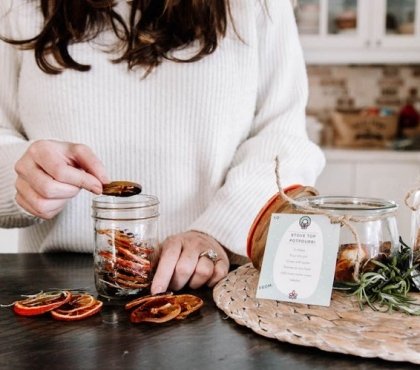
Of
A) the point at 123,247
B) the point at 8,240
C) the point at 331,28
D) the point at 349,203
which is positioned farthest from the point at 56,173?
the point at 331,28

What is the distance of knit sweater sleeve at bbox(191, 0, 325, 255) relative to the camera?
1.15 m

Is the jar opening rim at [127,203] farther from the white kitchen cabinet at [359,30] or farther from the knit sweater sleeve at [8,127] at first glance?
the white kitchen cabinet at [359,30]

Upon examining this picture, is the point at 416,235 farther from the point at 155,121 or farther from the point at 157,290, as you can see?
the point at 155,121

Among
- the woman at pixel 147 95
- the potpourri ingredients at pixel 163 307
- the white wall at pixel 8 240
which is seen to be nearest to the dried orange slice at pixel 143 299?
the potpourri ingredients at pixel 163 307

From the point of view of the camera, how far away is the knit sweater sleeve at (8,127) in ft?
3.88

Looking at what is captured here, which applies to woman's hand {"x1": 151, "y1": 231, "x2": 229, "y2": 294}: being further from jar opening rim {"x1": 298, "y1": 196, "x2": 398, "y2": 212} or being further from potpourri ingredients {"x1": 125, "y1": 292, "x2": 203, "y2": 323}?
jar opening rim {"x1": 298, "y1": 196, "x2": 398, "y2": 212}

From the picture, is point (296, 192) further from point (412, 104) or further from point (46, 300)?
point (412, 104)

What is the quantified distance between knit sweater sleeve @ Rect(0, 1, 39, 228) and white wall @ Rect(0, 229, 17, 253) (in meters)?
1.36

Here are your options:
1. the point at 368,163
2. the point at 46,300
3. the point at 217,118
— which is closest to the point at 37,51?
the point at 217,118

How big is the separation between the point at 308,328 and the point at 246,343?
0.22 feet

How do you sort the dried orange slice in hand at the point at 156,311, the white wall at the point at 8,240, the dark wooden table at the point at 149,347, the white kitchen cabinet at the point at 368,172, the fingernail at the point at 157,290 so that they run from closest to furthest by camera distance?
the dark wooden table at the point at 149,347 → the dried orange slice in hand at the point at 156,311 → the fingernail at the point at 157,290 → the white wall at the point at 8,240 → the white kitchen cabinet at the point at 368,172

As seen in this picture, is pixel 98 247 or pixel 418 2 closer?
pixel 98 247

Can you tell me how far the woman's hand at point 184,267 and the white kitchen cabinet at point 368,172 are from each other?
227 cm

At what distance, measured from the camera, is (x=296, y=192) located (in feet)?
3.03
